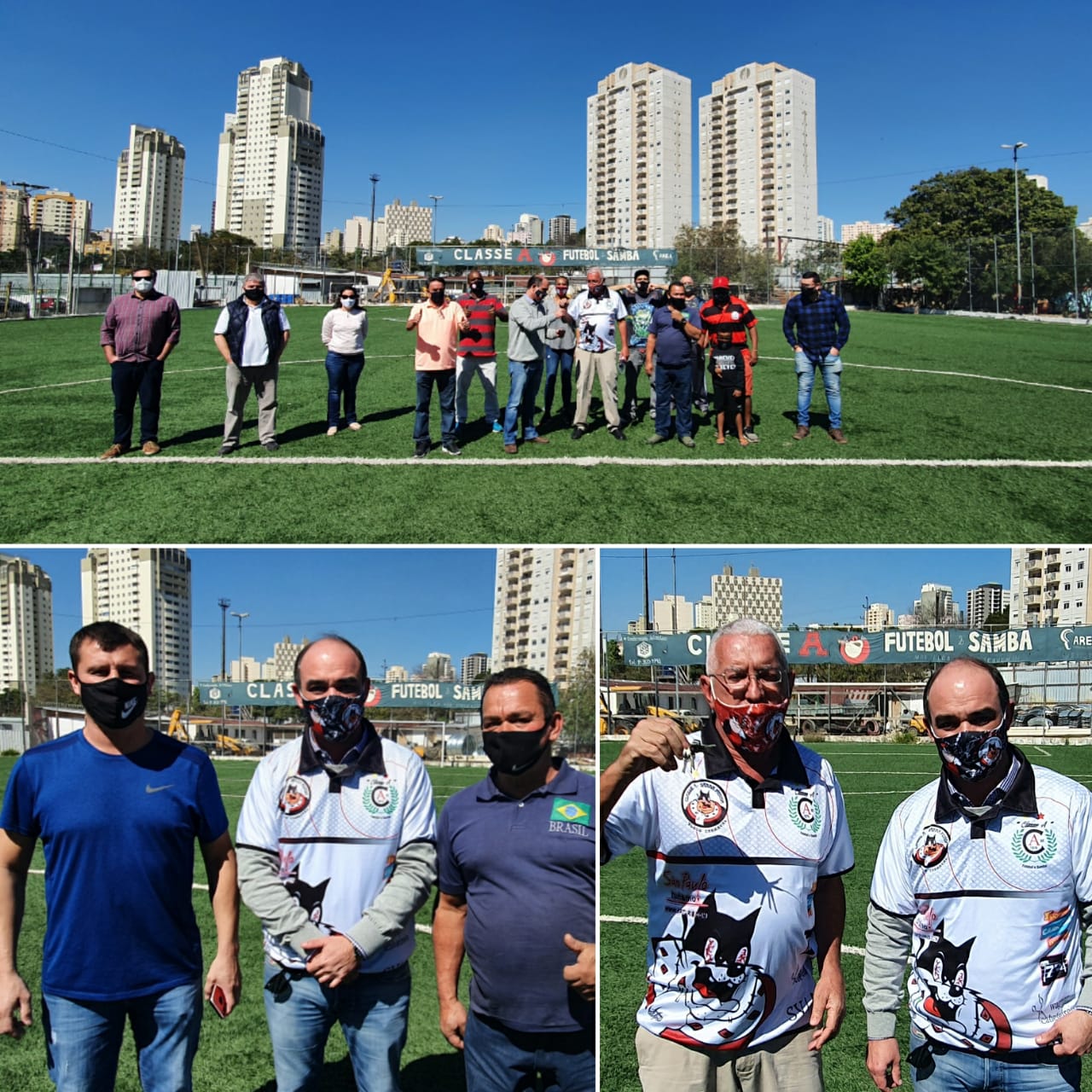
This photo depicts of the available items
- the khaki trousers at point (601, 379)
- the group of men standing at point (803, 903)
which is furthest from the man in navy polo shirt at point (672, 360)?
the group of men standing at point (803, 903)

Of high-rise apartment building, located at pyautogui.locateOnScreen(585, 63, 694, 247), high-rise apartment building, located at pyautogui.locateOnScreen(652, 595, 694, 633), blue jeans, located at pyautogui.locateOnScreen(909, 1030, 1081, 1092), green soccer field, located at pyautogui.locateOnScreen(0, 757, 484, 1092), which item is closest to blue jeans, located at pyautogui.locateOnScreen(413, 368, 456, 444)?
green soccer field, located at pyautogui.locateOnScreen(0, 757, 484, 1092)

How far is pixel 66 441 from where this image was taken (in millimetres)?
10023

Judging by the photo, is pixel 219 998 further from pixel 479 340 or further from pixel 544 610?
pixel 479 340

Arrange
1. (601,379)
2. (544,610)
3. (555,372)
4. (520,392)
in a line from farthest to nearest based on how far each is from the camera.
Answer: (555,372) < (601,379) < (520,392) < (544,610)

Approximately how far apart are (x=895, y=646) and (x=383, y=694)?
1637mm

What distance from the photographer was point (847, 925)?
5.08m

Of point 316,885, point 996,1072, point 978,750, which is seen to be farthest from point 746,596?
point 316,885

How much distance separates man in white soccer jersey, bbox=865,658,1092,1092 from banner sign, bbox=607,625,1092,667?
0.35 meters

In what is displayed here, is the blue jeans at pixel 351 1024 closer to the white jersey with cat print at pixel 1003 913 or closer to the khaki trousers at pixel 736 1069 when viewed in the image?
the khaki trousers at pixel 736 1069

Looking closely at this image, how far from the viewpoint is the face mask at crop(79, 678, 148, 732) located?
280 cm

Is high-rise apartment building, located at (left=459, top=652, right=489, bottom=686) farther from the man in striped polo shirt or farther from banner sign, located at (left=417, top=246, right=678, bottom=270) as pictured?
banner sign, located at (left=417, top=246, right=678, bottom=270)

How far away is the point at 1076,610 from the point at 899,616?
639mm

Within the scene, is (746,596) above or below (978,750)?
above

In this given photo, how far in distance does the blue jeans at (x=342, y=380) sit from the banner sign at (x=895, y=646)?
762 cm
